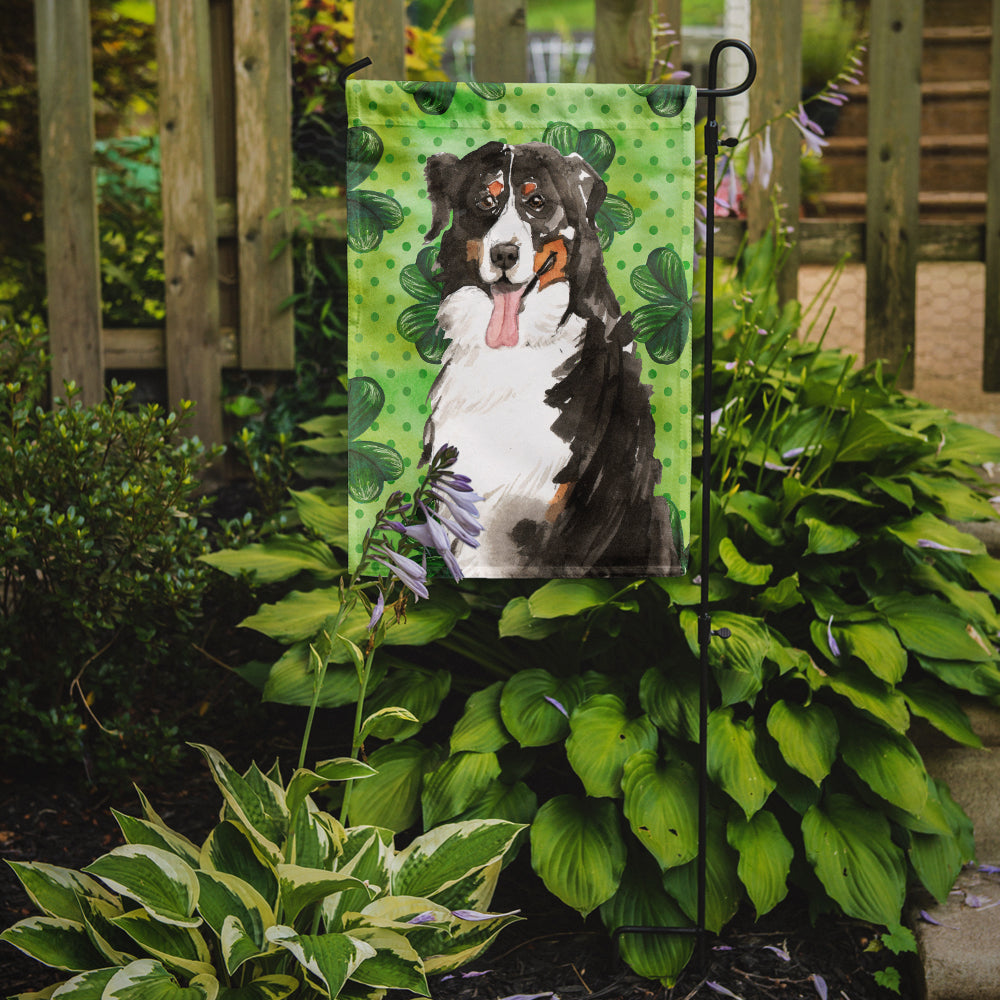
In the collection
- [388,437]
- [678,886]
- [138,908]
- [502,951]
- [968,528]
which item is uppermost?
[388,437]

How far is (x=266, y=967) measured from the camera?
5.20 feet

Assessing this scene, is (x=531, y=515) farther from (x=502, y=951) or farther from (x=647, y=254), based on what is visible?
(x=502, y=951)

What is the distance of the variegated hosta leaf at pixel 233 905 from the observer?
1.54m

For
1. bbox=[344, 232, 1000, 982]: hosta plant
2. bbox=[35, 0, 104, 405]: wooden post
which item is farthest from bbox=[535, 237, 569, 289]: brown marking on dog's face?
bbox=[35, 0, 104, 405]: wooden post

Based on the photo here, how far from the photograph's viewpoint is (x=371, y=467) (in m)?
1.80

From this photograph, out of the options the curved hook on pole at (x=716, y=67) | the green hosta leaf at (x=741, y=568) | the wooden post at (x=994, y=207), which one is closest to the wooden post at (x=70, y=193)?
the green hosta leaf at (x=741, y=568)

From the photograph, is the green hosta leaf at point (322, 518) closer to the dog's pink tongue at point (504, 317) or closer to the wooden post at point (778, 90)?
the dog's pink tongue at point (504, 317)

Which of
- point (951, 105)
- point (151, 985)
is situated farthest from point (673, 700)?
point (951, 105)

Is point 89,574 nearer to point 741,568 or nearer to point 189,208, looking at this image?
point 741,568

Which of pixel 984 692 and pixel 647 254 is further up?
pixel 647 254

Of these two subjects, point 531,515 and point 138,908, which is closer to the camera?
point 138,908

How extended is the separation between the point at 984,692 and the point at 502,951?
3.63ft

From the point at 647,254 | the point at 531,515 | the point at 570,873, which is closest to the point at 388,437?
the point at 531,515

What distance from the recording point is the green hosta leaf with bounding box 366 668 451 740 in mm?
2074
